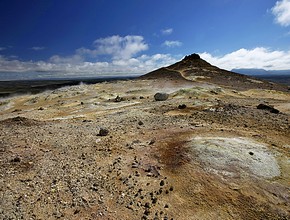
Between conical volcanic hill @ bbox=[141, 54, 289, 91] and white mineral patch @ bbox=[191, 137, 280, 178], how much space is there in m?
33.7

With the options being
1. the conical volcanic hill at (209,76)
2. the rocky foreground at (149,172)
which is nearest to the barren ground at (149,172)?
the rocky foreground at (149,172)

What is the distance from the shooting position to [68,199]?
27.7ft

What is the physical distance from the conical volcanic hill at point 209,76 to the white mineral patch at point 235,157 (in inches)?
1327

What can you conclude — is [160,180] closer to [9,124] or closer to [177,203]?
[177,203]

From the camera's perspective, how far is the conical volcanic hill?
4691 centimetres

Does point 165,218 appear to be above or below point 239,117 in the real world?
below

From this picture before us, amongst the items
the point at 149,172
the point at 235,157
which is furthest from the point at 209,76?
the point at 149,172

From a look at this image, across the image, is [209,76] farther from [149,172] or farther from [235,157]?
[149,172]

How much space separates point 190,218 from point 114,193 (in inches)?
115

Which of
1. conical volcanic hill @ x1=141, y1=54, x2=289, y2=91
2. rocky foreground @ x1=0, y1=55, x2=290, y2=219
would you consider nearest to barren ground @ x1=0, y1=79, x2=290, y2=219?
rocky foreground @ x1=0, y1=55, x2=290, y2=219

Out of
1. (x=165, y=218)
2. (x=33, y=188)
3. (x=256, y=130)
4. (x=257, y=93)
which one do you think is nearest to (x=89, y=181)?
(x=33, y=188)

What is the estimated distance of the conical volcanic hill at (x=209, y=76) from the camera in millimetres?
46906

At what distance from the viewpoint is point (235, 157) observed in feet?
33.5

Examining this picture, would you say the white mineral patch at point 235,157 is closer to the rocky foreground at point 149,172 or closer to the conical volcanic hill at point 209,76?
the rocky foreground at point 149,172
